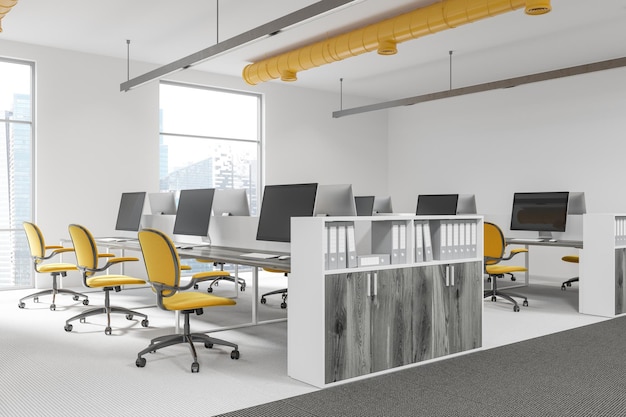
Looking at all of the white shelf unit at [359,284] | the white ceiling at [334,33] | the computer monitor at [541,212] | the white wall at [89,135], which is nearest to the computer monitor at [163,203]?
the white wall at [89,135]

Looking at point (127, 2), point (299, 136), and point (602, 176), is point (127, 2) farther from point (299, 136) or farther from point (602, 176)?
point (602, 176)

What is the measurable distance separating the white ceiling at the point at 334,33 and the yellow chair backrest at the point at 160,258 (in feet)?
9.18

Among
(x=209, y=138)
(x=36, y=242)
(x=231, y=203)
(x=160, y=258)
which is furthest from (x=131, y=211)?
(x=160, y=258)

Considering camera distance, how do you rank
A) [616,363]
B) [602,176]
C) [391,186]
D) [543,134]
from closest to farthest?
1. [616,363]
2. [602,176]
3. [543,134]
4. [391,186]

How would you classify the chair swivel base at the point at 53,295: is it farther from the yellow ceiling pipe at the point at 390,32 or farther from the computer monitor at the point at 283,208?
the yellow ceiling pipe at the point at 390,32

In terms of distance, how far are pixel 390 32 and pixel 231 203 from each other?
2504 millimetres

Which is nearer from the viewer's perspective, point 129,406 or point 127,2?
point 129,406

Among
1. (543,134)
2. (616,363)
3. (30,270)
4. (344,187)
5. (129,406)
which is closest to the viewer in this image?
(129,406)

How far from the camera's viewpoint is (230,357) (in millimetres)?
4512

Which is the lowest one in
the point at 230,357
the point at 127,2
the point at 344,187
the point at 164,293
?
the point at 230,357

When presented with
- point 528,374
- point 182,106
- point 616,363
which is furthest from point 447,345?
point 182,106

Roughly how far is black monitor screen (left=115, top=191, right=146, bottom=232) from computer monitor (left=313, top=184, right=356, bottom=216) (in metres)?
3.22

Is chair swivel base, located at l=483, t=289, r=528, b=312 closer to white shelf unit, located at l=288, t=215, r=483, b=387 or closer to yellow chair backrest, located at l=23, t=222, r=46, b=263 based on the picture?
white shelf unit, located at l=288, t=215, r=483, b=387

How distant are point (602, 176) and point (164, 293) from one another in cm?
778
